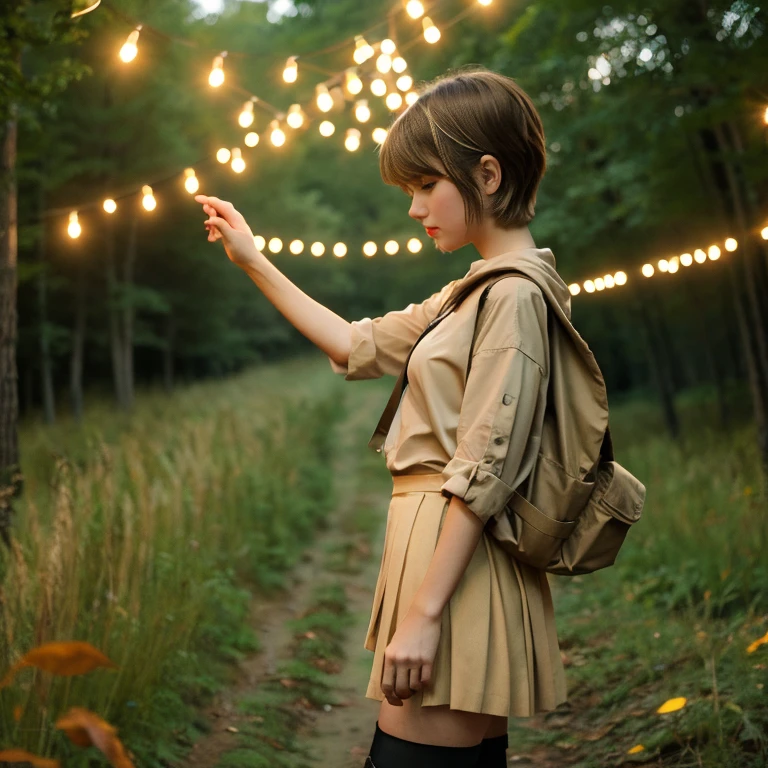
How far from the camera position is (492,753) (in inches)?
73.6

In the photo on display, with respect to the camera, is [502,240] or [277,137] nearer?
[502,240]

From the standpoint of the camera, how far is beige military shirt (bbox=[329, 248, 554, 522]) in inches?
62.7

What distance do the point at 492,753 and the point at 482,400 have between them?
80cm

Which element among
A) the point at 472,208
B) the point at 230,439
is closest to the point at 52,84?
the point at 472,208

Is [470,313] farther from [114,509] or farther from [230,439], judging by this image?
[230,439]

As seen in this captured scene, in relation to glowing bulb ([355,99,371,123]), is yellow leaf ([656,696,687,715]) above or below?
below

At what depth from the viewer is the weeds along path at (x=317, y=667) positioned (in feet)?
13.3

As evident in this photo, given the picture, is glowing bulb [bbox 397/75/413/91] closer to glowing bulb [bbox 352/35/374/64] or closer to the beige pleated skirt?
glowing bulb [bbox 352/35/374/64]

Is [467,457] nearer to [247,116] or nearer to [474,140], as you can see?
[474,140]

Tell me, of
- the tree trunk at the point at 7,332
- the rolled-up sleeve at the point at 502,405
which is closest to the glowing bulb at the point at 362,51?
the tree trunk at the point at 7,332

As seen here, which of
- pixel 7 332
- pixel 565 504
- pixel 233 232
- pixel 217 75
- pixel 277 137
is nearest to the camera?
pixel 565 504

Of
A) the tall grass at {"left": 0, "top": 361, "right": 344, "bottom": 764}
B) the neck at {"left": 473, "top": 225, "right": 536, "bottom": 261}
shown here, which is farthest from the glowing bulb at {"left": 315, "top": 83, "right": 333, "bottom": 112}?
the neck at {"left": 473, "top": 225, "right": 536, "bottom": 261}

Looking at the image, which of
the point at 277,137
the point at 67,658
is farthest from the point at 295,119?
the point at 67,658

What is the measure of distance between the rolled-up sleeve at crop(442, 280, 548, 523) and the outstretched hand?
626mm
